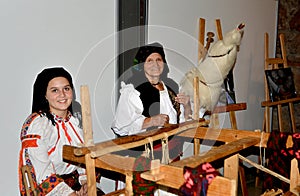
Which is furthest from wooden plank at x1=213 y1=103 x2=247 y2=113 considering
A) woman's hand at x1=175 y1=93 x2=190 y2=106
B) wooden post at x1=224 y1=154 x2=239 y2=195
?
wooden post at x1=224 y1=154 x2=239 y2=195

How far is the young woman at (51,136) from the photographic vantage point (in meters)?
1.46

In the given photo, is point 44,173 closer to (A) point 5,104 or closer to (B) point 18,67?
(A) point 5,104

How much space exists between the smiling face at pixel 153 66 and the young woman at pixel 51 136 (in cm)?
34

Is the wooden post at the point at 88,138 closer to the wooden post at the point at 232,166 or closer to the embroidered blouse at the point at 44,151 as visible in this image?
the embroidered blouse at the point at 44,151

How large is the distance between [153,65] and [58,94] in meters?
0.42

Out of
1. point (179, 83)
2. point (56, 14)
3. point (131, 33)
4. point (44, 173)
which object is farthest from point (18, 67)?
point (179, 83)

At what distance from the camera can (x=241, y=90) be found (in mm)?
3119

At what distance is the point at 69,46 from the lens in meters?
1.79

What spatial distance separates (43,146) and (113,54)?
2.28ft

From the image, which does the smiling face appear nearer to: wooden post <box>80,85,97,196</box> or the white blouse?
the white blouse

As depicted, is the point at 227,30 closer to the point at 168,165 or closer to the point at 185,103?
the point at 185,103

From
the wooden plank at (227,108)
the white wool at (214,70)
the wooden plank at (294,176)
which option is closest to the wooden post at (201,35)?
the wooden plank at (227,108)

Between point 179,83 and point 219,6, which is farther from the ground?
point 219,6

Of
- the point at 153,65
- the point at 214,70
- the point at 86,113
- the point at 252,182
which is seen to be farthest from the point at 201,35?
the point at 252,182
